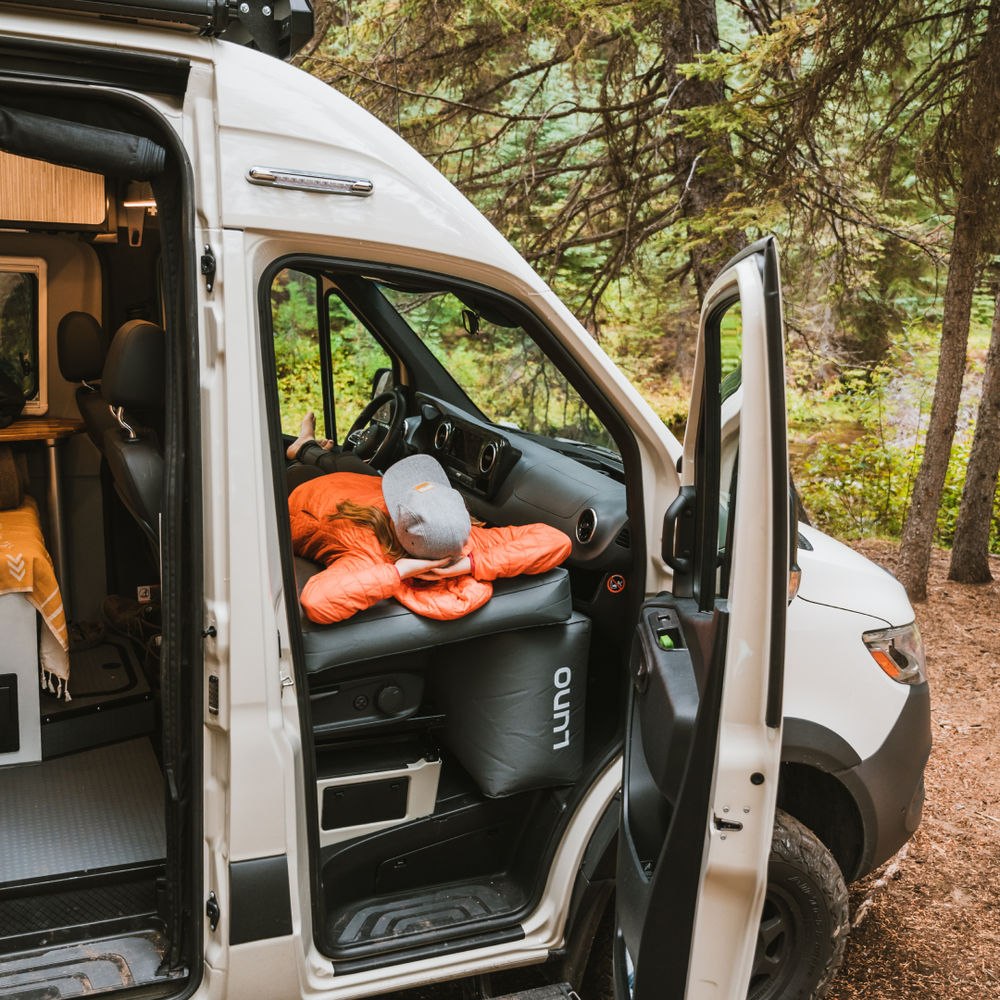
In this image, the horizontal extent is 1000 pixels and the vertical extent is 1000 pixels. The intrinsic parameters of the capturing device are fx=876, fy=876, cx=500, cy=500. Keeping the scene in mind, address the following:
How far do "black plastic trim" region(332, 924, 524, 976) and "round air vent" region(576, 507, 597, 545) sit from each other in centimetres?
104

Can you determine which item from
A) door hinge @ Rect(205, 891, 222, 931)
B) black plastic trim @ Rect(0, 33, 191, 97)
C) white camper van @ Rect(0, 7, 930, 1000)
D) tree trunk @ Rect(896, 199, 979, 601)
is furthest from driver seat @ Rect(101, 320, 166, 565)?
tree trunk @ Rect(896, 199, 979, 601)

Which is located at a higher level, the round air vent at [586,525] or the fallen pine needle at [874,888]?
the round air vent at [586,525]

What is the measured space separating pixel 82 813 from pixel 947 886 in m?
3.08

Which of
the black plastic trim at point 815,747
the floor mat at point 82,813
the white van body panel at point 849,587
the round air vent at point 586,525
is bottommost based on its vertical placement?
the floor mat at point 82,813

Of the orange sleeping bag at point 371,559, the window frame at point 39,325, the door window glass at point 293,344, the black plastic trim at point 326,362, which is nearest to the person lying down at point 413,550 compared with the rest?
the orange sleeping bag at point 371,559

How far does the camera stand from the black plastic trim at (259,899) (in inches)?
74.0

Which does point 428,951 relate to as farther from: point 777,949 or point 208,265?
point 208,265

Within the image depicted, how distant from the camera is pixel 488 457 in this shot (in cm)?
323

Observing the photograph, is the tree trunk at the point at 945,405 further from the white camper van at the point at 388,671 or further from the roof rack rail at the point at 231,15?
the roof rack rail at the point at 231,15

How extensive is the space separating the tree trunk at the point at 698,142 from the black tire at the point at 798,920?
416 cm

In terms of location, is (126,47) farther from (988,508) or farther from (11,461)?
(988,508)

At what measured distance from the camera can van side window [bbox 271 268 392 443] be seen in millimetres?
4117

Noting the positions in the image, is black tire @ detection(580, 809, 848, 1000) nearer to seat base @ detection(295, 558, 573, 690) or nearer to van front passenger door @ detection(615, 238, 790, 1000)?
van front passenger door @ detection(615, 238, 790, 1000)

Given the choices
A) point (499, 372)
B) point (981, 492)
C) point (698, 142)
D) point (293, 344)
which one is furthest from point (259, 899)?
point (293, 344)
